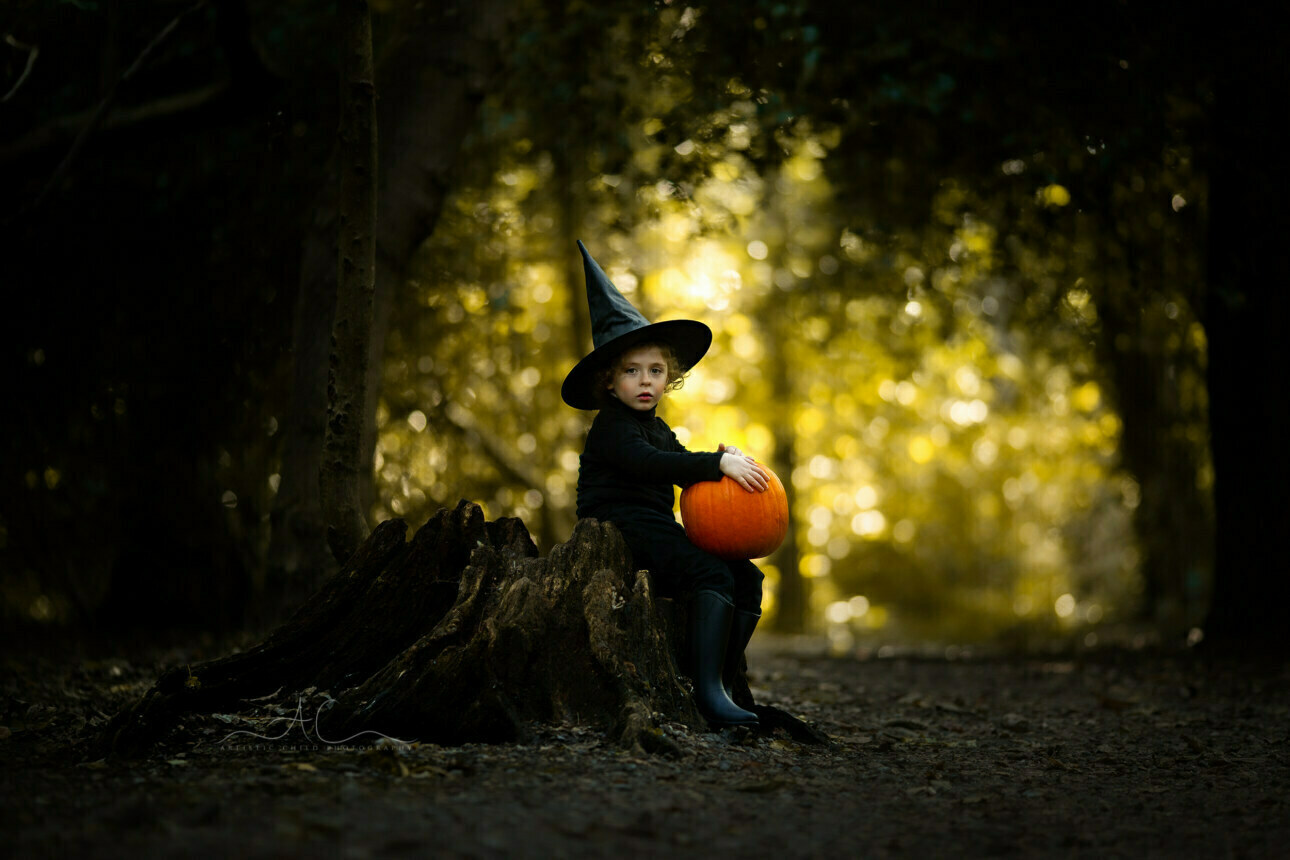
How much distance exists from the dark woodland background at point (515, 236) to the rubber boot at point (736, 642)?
7.77 ft

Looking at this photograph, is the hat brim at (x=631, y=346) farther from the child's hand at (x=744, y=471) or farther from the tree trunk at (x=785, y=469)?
the tree trunk at (x=785, y=469)

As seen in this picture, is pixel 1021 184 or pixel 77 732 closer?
pixel 77 732

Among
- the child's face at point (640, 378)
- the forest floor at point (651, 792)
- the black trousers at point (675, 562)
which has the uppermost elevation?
the child's face at point (640, 378)

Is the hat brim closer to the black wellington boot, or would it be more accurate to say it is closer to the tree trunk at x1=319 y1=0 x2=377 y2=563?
the tree trunk at x1=319 y1=0 x2=377 y2=563

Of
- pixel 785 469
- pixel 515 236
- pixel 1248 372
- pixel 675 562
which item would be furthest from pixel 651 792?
pixel 785 469

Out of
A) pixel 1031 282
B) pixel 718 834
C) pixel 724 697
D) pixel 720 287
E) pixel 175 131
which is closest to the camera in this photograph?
pixel 718 834

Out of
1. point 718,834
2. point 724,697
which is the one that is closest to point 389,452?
point 724,697

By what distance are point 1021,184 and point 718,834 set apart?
8078mm

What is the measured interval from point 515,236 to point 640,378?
8.60m

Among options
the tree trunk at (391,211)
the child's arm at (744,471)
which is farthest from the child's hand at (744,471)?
the tree trunk at (391,211)

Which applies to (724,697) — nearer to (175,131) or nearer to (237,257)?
(175,131)

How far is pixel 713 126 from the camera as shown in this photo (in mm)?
9805

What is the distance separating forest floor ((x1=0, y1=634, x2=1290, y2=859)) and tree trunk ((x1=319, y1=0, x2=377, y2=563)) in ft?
3.99

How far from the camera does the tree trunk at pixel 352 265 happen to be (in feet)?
18.5
